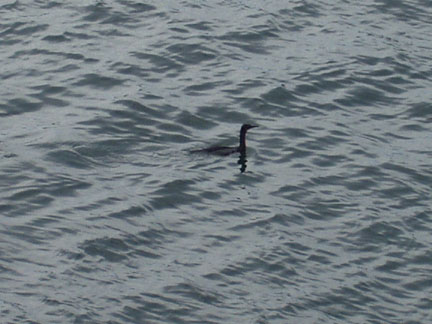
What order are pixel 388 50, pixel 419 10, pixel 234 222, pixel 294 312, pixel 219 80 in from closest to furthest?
pixel 294 312 → pixel 234 222 → pixel 219 80 → pixel 388 50 → pixel 419 10

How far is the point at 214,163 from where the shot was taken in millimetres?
24016

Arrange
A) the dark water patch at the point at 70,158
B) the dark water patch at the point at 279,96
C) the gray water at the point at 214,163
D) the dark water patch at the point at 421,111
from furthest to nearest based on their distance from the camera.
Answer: the dark water patch at the point at 279,96, the dark water patch at the point at 421,111, the dark water patch at the point at 70,158, the gray water at the point at 214,163

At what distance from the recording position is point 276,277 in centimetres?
1934

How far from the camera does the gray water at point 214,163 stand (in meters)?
18.8

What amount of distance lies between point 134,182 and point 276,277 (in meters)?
4.52

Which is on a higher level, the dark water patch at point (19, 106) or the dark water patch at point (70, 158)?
the dark water patch at point (19, 106)

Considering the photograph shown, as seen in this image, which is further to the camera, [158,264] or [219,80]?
[219,80]

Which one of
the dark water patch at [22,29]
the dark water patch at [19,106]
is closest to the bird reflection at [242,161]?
the dark water patch at [19,106]

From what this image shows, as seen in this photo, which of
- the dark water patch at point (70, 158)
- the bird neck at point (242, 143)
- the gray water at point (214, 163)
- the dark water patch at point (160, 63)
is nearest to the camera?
the gray water at point (214, 163)

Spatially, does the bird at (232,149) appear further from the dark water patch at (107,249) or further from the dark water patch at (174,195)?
the dark water patch at (107,249)

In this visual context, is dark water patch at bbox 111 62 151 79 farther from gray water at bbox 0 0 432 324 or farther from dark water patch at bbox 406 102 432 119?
dark water patch at bbox 406 102 432 119

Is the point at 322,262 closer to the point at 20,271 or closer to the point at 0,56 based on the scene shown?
the point at 20,271

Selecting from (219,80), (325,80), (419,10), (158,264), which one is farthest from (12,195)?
(419,10)

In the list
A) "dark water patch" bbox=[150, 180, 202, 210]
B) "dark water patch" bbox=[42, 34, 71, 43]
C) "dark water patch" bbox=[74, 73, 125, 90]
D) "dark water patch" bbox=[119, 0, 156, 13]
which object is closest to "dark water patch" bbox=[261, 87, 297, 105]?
"dark water patch" bbox=[74, 73, 125, 90]
